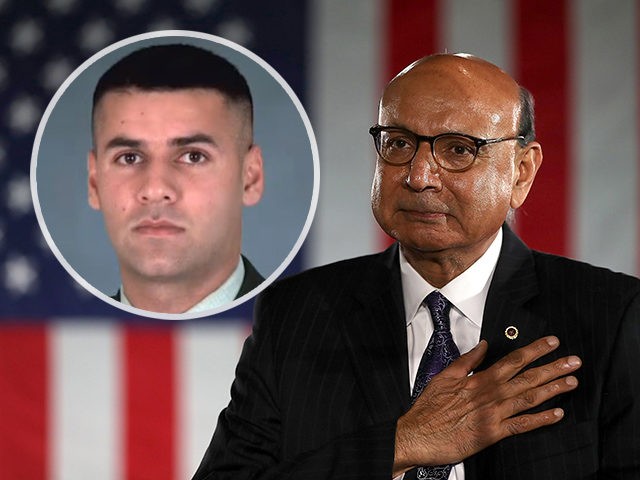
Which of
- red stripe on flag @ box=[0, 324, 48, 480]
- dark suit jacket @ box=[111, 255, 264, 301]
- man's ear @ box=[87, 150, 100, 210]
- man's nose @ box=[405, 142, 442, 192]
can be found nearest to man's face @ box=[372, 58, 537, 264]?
man's nose @ box=[405, 142, 442, 192]

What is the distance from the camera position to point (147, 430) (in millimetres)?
2596

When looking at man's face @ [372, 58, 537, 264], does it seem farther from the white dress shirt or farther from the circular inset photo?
the circular inset photo

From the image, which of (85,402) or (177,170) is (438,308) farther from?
(85,402)

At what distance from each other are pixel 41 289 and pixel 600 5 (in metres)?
1.56

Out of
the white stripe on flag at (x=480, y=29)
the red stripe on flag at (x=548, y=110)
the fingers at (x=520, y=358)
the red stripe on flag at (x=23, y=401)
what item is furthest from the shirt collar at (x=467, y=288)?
the red stripe on flag at (x=23, y=401)

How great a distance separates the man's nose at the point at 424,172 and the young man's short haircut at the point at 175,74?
845 mm

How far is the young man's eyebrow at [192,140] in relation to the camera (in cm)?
214

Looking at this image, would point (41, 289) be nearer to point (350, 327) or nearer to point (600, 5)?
point (350, 327)

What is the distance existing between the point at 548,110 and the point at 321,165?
1.86ft

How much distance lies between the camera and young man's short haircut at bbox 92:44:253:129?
219 cm

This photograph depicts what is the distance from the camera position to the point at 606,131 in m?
2.45

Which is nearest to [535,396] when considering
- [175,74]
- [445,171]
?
[445,171]

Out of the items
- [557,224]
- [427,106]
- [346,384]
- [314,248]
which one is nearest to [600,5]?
[557,224]

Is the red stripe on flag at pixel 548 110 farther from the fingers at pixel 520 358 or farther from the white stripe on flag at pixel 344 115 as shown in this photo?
the fingers at pixel 520 358
